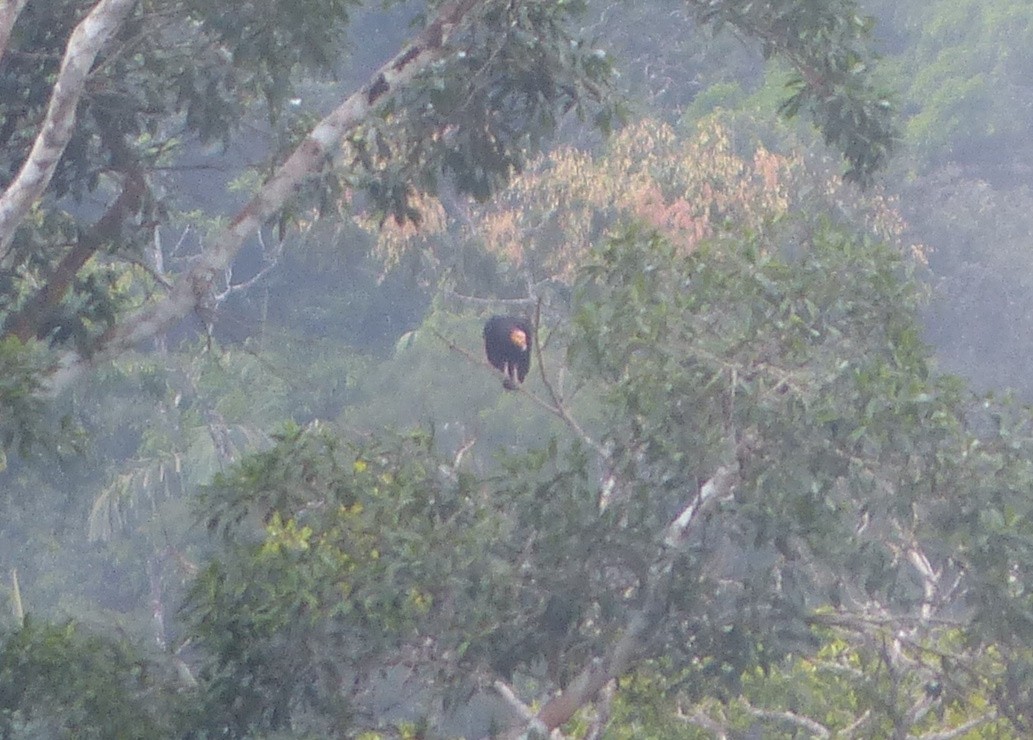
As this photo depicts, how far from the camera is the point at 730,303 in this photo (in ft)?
12.8

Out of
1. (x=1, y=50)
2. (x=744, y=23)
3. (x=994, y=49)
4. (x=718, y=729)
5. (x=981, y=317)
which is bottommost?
(x=981, y=317)

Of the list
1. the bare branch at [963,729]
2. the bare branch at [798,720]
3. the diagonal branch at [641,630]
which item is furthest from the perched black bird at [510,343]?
the diagonal branch at [641,630]

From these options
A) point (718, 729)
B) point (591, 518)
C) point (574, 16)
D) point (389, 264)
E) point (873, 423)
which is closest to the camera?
point (873, 423)

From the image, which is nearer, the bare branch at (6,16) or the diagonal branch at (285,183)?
the bare branch at (6,16)

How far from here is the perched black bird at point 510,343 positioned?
7844 millimetres

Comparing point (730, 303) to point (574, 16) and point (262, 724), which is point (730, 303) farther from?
point (262, 724)

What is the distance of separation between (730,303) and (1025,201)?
14416 millimetres

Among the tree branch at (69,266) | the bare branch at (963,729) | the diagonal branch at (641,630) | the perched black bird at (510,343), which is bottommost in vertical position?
the perched black bird at (510,343)

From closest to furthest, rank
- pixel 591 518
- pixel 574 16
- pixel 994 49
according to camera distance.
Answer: pixel 591 518 < pixel 574 16 < pixel 994 49

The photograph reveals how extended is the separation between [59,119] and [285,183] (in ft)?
2.53

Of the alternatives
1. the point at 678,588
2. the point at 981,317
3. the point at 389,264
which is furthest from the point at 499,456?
the point at 981,317

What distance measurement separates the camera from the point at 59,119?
13.4 ft

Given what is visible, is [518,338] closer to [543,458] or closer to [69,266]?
[69,266]

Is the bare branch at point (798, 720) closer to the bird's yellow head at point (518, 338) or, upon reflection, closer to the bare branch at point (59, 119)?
the bare branch at point (59, 119)
